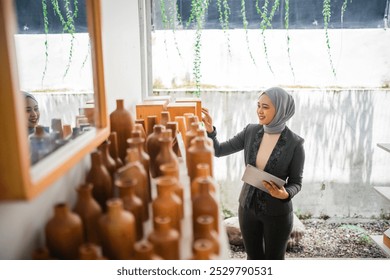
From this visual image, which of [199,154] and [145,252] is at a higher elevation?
[199,154]

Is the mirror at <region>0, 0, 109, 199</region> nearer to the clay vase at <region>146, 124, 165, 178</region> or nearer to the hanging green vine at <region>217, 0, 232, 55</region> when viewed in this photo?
the clay vase at <region>146, 124, 165, 178</region>

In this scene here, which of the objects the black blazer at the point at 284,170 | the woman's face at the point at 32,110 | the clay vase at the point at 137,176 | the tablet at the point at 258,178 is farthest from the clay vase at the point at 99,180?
the black blazer at the point at 284,170

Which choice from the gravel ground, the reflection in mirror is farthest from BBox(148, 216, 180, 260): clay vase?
the gravel ground

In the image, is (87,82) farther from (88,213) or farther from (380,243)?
(380,243)

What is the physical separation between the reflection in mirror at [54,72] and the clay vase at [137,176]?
208 mm

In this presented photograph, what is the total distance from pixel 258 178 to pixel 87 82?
4.20 feet

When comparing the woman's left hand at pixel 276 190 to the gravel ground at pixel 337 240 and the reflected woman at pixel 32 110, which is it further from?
the reflected woman at pixel 32 110

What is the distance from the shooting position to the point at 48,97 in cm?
169

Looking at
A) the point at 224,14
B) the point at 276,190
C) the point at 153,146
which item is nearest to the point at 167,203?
the point at 153,146

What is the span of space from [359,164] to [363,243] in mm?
827

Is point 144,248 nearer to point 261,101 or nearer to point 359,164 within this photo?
point 261,101

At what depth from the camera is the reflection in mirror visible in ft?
4.04

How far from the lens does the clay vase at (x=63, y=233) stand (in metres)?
0.87

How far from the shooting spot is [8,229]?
85 cm
